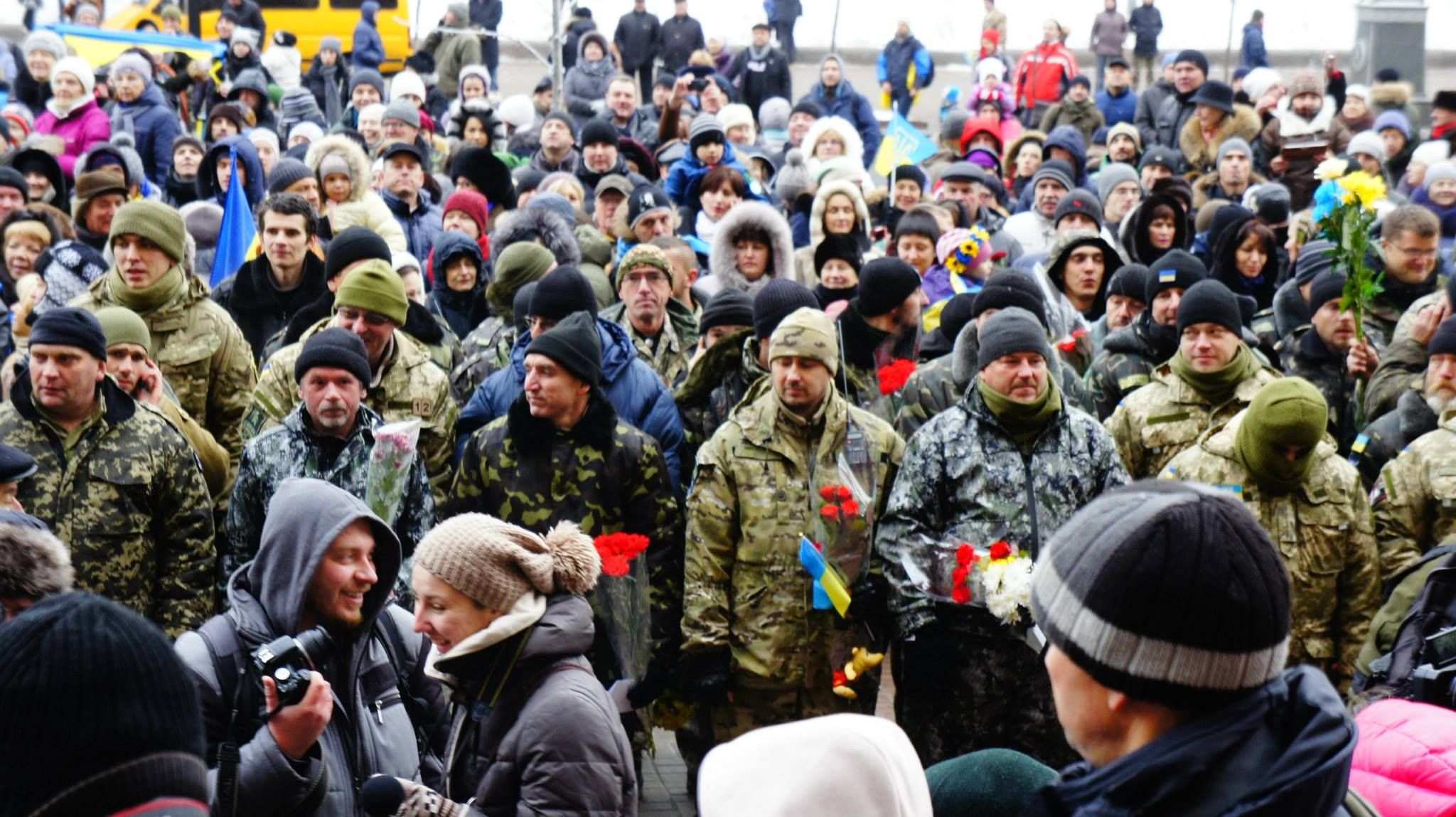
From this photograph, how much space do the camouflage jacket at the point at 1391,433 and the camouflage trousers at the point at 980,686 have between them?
1.98 metres

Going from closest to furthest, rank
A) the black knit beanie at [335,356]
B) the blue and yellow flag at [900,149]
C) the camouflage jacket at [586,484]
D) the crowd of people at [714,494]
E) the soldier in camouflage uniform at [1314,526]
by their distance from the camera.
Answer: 1. the crowd of people at [714,494]
2. the black knit beanie at [335,356]
3. the soldier in camouflage uniform at [1314,526]
4. the camouflage jacket at [586,484]
5. the blue and yellow flag at [900,149]

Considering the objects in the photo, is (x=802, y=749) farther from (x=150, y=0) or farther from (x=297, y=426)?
(x=150, y=0)

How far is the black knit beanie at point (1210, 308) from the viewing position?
6.98 metres

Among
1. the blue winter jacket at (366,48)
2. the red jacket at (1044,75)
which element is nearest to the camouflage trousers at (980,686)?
the red jacket at (1044,75)

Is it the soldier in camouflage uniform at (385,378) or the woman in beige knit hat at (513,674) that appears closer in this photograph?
the woman in beige knit hat at (513,674)

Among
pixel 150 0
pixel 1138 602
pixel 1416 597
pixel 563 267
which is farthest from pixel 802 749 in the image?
pixel 150 0

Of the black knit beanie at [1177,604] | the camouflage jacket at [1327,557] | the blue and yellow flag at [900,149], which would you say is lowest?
the camouflage jacket at [1327,557]

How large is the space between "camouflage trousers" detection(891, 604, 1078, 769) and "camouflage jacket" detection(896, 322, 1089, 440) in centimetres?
143

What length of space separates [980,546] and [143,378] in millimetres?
3358

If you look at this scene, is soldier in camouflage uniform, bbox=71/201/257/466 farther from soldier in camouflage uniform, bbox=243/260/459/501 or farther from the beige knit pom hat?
the beige knit pom hat

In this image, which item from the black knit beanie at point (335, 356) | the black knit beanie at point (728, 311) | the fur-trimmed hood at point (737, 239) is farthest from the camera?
the fur-trimmed hood at point (737, 239)

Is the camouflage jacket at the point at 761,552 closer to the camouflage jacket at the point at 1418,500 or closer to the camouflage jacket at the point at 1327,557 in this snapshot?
the camouflage jacket at the point at 1327,557

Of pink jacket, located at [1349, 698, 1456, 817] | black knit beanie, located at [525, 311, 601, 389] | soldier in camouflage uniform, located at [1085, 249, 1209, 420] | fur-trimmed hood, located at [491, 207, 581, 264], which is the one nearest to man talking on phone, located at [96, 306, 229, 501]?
black knit beanie, located at [525, 311, 601, 389]

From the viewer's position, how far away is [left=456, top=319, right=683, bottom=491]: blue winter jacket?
6965 mm
